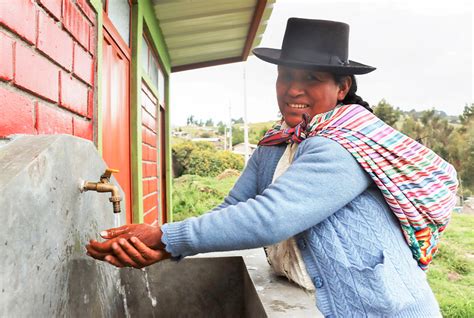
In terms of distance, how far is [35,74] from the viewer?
1.31m

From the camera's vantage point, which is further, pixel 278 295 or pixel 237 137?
pixel 237 137

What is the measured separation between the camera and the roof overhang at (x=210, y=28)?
14.7ft

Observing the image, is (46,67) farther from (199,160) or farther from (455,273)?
(199,160)

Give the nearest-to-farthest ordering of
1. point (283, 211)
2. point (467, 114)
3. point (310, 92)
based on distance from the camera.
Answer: point (283, 211), point (310, 92), point (467, 114)

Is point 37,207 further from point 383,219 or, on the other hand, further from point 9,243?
point 383,219

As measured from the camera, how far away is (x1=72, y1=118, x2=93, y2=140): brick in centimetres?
176

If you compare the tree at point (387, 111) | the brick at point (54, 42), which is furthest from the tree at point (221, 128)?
the brick at point (54, 42)

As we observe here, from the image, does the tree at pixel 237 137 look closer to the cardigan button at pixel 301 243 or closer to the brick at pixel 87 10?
the brick at pixel 87 10

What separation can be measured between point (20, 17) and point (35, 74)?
0.17m

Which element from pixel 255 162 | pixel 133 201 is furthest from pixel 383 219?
pixel 133 201

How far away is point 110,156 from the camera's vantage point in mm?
2682

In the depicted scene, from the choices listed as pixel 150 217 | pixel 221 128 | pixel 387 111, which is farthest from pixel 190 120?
pixel 150 217

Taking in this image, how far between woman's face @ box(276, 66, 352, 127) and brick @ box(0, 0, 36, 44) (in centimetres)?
90

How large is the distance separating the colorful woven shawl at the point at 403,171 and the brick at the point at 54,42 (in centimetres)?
88
